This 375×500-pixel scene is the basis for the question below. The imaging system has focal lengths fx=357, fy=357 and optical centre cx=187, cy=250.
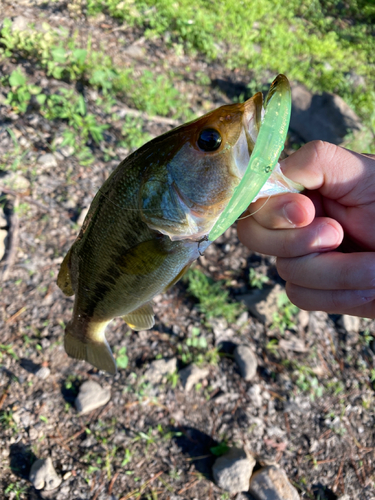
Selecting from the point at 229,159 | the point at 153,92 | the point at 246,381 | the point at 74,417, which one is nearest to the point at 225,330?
the point at 246,381

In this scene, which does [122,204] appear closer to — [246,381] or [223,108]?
[223,108]

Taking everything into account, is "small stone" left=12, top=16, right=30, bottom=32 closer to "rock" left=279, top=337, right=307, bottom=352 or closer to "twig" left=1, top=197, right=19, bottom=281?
"twig" left=1, top=197, right=19, bottom=281

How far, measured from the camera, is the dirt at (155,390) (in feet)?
8.99

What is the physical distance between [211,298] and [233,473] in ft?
4.86

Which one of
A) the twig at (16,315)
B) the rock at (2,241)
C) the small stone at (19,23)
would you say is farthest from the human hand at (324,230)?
the small stone at (19,23)

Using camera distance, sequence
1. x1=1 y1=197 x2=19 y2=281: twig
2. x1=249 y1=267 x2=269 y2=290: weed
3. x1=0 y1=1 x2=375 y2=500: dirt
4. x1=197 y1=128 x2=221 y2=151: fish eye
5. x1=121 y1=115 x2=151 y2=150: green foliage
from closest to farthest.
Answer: x1=197 y1=128 x2=221 y2=151: fish eye < x1=0 y1=1 x2=375 y2=500: dirt < x1=1 y1=197 x2=19 y2=281: twig < x1=249 y1=267 x2=269 y2=290: weed < x1=121 y1=115 x2=151 y2=150: green foliage

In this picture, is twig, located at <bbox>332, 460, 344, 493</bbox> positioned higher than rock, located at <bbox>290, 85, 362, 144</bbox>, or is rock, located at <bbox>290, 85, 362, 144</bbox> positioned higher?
rock, located at <bbox>290, 85, 362, 144</bbox>

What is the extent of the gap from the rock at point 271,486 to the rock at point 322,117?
4.43 metres

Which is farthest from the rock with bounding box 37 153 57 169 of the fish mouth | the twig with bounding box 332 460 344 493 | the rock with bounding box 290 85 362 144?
the twig with bounding box 332 460 344 493

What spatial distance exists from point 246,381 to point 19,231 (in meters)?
2.52

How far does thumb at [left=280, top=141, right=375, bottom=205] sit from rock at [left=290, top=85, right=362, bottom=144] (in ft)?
12.0

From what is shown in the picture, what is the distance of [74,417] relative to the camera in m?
2.84

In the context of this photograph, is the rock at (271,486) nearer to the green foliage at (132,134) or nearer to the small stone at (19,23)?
the green foliage at (132,134)

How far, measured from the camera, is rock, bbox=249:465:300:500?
2824 mm
